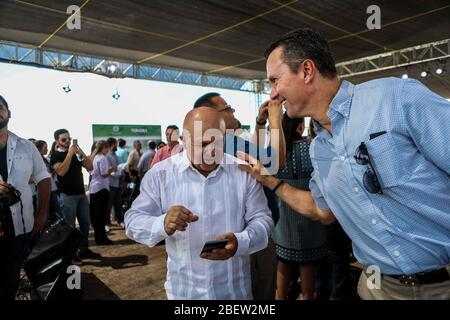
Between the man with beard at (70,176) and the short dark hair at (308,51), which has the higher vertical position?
the short dark hair at (308,51)

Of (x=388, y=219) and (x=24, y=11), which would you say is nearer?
(x=388, y=219)

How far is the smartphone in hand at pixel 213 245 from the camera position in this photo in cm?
127

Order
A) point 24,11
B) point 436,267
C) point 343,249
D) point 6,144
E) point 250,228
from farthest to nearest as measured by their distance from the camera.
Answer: point 24,11, point 343,249, point 6,144, point 250,228, point 436,267

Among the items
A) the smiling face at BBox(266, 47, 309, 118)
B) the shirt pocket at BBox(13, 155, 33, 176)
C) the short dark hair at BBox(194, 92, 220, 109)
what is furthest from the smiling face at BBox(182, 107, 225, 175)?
the shirt pocket at BBox(13, 155, 33, 176)

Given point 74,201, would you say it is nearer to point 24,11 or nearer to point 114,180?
point 114,180

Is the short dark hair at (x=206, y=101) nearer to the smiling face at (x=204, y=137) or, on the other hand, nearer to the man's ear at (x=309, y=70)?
the smiling face at (x=204, y=137)

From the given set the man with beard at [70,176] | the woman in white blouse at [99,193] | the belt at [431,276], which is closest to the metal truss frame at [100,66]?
the woman in white blouse at [99,193]

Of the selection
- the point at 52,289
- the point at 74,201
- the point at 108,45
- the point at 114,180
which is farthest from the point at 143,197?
the point at 108,45

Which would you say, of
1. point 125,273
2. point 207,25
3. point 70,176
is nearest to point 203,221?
point 125,273

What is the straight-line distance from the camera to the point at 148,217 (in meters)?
1.50

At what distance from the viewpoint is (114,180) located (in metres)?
6.31

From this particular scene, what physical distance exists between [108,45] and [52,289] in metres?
6.94

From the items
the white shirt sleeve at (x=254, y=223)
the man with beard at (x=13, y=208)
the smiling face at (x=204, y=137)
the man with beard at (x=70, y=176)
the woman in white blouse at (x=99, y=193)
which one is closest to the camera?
the white shirt sleeve at (x=254, y=223)

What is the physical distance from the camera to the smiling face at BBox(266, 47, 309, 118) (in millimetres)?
1359
